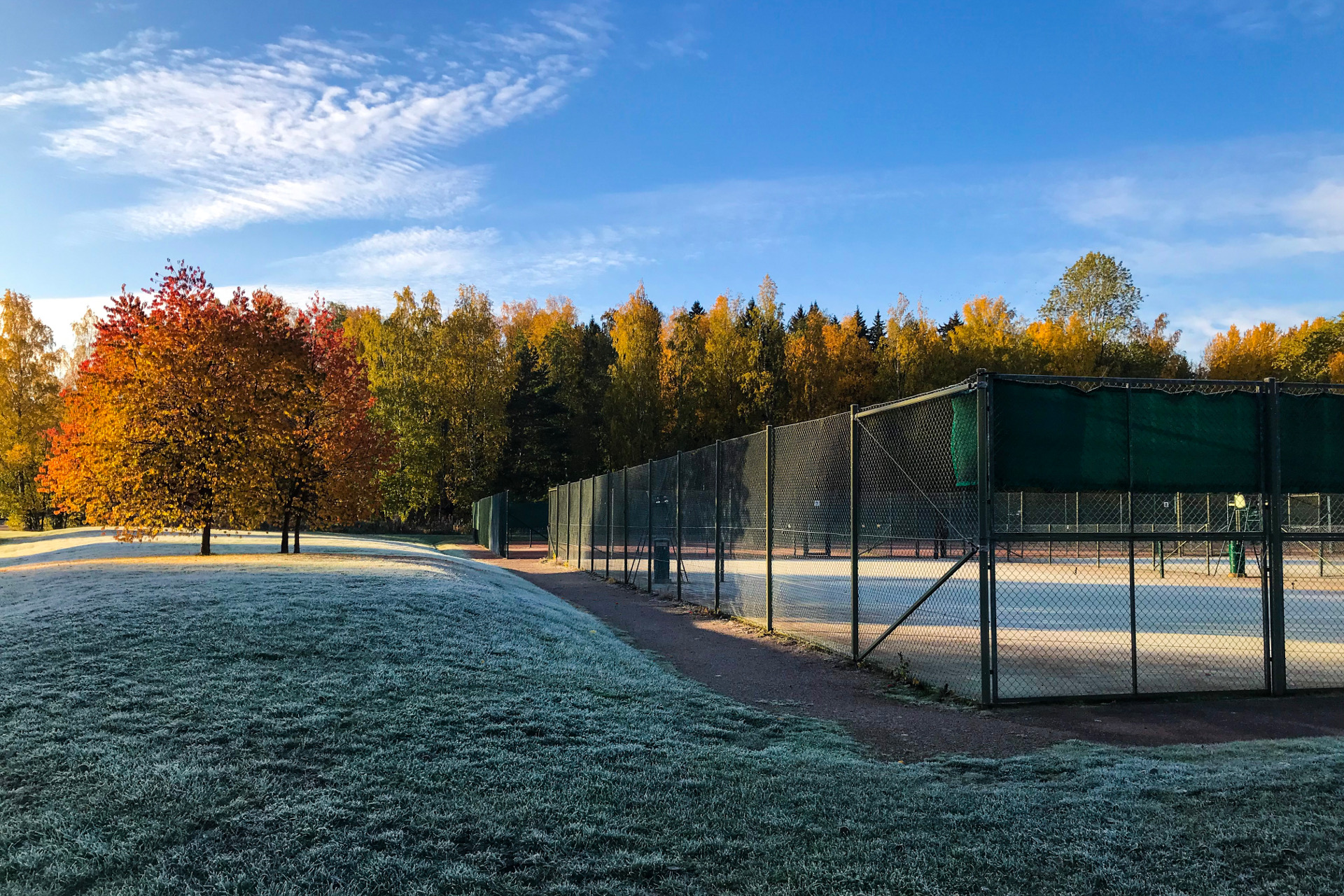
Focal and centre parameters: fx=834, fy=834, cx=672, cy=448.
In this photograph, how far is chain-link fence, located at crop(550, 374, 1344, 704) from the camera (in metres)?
7.17

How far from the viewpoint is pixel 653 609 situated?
14.5 m

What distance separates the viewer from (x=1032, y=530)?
11.8 m

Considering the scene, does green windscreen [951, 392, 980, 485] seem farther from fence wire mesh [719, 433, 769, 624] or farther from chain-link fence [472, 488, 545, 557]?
chain-link fence [472, 488, 545, 557]

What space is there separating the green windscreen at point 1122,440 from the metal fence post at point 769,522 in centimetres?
458

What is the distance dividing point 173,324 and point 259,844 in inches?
599

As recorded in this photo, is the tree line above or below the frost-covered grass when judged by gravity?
above

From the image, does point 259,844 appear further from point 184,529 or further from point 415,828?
point 184,529

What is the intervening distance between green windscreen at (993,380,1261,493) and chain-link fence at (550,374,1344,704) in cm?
2

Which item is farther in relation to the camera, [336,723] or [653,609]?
[653,609]

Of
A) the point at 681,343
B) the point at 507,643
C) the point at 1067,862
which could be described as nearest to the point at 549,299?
the point at 681,343

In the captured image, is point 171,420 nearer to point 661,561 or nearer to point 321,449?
point 321,449

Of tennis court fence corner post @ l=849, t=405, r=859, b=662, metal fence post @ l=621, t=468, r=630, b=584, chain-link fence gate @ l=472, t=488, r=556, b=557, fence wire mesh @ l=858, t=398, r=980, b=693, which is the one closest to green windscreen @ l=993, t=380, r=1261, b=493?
fence wire mesh @ l=858, t=398, r=980, b=693

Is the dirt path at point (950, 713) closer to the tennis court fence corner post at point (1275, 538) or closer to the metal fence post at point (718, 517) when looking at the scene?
the tennis court fence corner post at point (1275, 538)

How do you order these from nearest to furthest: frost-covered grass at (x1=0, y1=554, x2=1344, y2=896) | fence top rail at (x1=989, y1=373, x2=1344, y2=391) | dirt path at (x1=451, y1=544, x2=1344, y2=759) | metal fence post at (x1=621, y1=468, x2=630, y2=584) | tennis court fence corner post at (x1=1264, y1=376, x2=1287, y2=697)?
frost-covered grass at (x1=0, y1=554, x2=1344, y2=896) < dirt path at (x1=451, y1=544, x2=1344, y2=759) < fence top rail at (x1=989, y1=373, x2=1344, y2=391) < tennis court fence corner post at (x1=1264, y1=376, x2=1287, y2=697) < metal fence post at (x1=621, y1=468, x2=630, y2=584)
